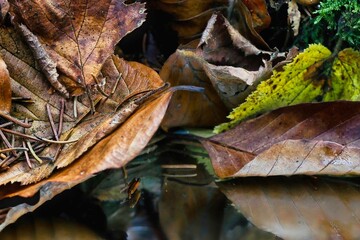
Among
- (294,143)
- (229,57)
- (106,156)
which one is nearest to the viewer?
(106,156)

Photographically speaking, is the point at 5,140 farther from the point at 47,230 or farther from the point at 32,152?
the point at 47,230

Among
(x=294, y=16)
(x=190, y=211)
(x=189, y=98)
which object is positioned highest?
(x=294, y=16)

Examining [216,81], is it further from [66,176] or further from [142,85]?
[66,176]

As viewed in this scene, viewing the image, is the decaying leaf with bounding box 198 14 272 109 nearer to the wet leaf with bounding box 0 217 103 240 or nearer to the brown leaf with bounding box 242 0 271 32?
the brown leaf with bounding box 242 0 271 32

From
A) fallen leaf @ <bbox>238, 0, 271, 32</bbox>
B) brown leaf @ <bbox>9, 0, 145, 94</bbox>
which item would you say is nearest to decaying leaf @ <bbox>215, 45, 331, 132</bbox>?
fallen leaf @ <bbox>238, 0, 271, 32</bbox>

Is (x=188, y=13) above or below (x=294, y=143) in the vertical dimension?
above

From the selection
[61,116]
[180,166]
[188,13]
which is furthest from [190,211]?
[188,13]

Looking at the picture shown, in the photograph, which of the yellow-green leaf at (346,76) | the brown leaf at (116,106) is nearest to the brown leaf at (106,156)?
the brown leaf at (116,106)
